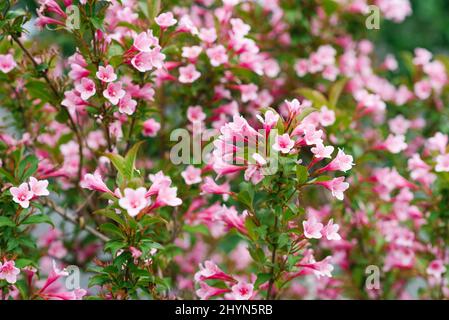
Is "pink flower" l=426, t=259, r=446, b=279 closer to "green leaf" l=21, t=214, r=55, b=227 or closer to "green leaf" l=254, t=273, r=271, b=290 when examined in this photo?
"green leaf" l=254, t=273, r=271, b=290

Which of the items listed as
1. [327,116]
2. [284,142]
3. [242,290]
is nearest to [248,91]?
[327,116]

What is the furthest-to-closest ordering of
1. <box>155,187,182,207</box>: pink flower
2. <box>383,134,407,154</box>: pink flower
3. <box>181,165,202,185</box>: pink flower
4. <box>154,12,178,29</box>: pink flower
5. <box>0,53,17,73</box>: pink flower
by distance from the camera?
<box>383,134,407,154</box>: pink flower, <box>181,165,202,185</box>: pink flower, <box>0,53,17,73</box>: pink flower, <box>154,12,178,29</box>: pink flower, <box>155,187,182,207</box>: pink flower

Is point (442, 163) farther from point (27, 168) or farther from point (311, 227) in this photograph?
point (27, 168)

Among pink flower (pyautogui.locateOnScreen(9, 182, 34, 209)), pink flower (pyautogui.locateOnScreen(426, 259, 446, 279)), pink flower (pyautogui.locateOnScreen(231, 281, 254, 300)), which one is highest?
→ pink flower (pyautogui.locateOnScreen(9, 182, 34, 209))

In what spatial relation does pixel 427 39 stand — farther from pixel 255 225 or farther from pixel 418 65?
pixel 255 225

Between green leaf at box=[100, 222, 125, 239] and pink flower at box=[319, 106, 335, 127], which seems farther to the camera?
pink flower at box=[319, 106, 335, 127]

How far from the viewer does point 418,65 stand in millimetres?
3406

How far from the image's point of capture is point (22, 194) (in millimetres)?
2123

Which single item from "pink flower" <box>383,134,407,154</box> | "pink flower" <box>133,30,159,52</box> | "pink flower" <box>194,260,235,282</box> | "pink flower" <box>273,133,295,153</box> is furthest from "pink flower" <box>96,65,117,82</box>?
"pink flower" <box>383,134,407,154</box>

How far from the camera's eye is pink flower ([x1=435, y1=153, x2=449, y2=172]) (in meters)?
2.57

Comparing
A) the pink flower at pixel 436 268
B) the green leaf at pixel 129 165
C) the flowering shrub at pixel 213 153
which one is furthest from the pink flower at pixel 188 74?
the pink flower at pixel 436 268

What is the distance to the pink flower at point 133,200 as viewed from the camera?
6.10 feet

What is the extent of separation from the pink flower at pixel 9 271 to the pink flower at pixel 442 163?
166 cm

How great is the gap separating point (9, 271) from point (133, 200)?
57 centimetres
